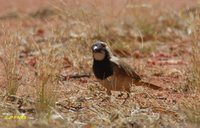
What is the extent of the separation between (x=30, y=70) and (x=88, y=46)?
897mm

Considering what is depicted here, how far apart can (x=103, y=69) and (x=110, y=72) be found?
85 mm

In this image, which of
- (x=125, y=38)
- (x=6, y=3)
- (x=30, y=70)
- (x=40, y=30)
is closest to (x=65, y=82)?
(x=30, y=70)

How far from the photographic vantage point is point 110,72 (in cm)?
709

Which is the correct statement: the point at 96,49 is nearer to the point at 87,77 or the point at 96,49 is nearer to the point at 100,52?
the point at 100,52

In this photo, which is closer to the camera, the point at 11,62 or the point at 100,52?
the point at 11,62

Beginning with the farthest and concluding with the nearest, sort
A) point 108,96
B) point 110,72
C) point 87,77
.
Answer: point 87,77 → point 110,72 → point 108,96

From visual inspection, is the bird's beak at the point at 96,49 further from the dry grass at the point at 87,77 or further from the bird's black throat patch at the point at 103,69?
the dry grass at the point at 87,77

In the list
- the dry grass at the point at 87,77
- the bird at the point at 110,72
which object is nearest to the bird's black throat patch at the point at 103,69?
the bird at the point at 110,72

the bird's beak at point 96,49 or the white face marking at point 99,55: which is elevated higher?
the bird's beak at point 96,49

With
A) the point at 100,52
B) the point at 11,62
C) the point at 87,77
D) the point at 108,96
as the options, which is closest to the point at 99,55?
the point at 100,52

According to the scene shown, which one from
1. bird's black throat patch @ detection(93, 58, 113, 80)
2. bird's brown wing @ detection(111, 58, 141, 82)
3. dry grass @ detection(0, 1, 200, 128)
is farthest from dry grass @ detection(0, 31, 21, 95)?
bird's brown wing @ detection(111, 58, 141, 82)

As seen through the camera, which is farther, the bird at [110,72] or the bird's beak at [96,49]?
the bird's beak at [96,49]

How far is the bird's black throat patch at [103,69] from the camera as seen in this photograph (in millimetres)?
7035

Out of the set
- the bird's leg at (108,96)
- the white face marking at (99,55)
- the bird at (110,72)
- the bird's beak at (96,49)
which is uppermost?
the bird's beak at (96,49)
